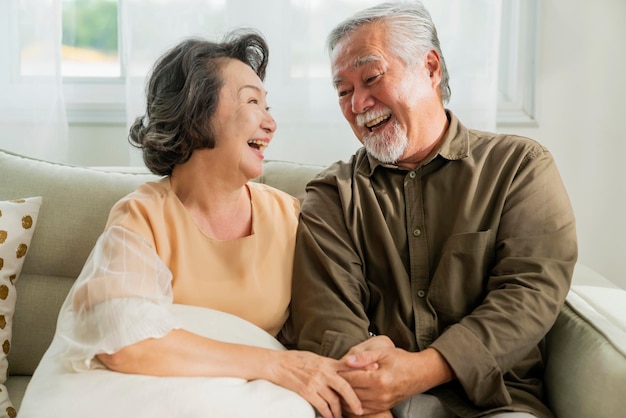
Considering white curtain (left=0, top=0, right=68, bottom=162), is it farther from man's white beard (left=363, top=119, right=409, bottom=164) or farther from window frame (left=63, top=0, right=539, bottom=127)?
man's white beard (left=363, top=119, right=409, bottom=164)

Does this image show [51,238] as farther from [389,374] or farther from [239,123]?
[389,374]

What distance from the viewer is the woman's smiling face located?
70.2 inches

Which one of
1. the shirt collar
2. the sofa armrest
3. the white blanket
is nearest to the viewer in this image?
the white blanket

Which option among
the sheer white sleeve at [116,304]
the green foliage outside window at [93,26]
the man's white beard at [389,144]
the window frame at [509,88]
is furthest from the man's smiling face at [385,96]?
the green foliage outside window at [93,26]

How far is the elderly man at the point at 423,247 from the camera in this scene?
5.38 ft

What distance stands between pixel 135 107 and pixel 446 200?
122 cm

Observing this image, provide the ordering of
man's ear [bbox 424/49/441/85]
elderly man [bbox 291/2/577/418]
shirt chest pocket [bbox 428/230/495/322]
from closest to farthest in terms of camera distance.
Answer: elderly man [bbox 291/2/577/418] < shirt chest pocket [bbox 428/230/495/322] < man's ear [bbox 424/49/441/85]

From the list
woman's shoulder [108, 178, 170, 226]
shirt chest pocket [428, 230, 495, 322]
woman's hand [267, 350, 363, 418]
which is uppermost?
woman's shoulder [108, 178, 170, 226]

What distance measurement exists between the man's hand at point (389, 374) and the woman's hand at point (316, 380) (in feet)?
0.08

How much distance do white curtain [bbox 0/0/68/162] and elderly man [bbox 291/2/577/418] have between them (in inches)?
44.4

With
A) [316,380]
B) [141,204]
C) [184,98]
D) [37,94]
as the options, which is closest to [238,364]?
[316,380]

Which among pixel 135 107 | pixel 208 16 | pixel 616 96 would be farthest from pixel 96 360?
pixel 616 96

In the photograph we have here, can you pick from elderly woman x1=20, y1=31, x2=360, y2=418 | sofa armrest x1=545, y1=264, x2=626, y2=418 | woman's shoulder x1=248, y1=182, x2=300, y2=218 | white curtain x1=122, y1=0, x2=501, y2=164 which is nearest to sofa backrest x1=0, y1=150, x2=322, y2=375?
woman's shoulder x1=248, y1=182, x2=300, y2=218

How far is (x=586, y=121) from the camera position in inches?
105
